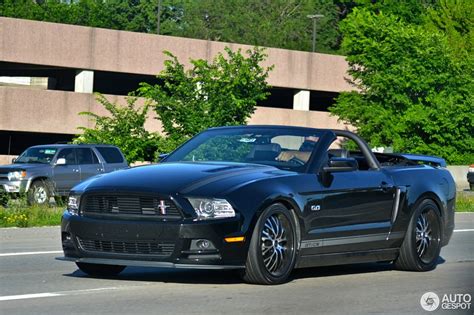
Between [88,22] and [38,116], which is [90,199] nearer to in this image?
[38,116]

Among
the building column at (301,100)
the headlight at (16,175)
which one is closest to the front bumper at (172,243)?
the headlight at (16,175)

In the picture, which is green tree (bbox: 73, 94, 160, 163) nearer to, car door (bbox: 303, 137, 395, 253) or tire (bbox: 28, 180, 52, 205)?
tire (bbox: 28, 180, 52, 205)

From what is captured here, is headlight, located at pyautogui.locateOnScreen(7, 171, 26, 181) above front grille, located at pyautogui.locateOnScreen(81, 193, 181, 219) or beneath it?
→ beneath

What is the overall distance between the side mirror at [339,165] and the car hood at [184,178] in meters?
0.53

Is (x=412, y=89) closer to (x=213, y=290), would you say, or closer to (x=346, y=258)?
(x=346, y=258)

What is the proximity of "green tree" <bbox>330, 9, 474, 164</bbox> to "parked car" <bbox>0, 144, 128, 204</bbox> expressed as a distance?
26.3 metres

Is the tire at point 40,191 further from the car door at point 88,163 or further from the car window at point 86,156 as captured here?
the car window at point 86,156

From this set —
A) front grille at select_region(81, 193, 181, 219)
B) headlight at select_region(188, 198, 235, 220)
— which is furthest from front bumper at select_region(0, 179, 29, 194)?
headlight at select_region(188, 198, 235, 220)

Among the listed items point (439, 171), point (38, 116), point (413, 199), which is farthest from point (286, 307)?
point (38, 116)

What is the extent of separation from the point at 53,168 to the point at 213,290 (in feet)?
74.5

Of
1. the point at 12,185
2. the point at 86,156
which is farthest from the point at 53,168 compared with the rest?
the point at 86,156

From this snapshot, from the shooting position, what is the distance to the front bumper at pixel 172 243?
1035 centimetres

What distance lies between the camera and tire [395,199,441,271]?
12711 millimetres

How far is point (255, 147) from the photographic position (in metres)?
11.9
